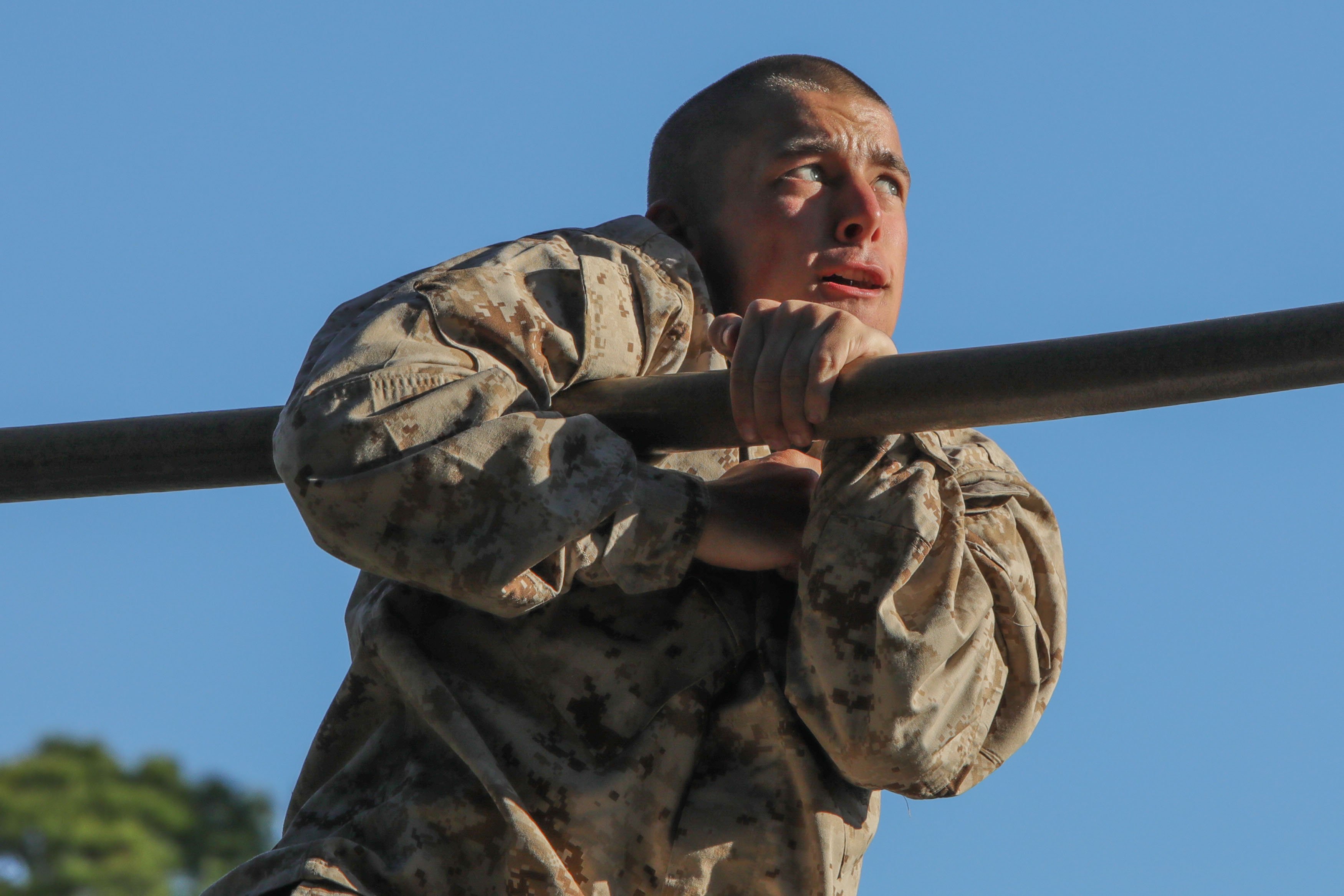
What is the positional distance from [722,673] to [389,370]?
813 mm

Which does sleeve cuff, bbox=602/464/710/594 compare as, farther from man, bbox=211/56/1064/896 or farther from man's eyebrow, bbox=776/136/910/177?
man's eyebrow, bbox=776/136/910/177

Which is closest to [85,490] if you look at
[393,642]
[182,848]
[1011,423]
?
[393,642]

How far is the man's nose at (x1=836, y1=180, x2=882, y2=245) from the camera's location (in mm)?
3990

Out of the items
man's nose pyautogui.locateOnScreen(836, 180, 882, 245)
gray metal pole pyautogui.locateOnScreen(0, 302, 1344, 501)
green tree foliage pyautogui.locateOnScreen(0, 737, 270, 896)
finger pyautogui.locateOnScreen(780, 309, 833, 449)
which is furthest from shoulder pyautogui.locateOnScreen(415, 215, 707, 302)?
green tree foliage pyautogui.locateOnScreen(0, 737, 270, 896)

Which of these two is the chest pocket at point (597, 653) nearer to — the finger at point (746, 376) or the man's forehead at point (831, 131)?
the finger at point (746, 376)

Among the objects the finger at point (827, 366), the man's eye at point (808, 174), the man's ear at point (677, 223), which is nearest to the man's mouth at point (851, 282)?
the man's eye at point (808, 174)

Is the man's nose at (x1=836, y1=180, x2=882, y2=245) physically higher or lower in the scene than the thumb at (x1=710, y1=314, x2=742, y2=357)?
higher

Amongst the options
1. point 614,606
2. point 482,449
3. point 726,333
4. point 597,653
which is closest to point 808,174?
point 726,333

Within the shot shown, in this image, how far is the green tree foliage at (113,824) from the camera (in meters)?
18.4

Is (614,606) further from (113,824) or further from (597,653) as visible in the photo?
(113,824)

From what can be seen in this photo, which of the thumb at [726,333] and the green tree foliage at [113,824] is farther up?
the green tree foliage at [113,824]

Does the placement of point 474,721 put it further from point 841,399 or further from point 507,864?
point 841,399

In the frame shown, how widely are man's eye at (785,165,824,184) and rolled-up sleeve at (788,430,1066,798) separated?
33.2 inches

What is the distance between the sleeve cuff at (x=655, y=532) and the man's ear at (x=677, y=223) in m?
1.12
